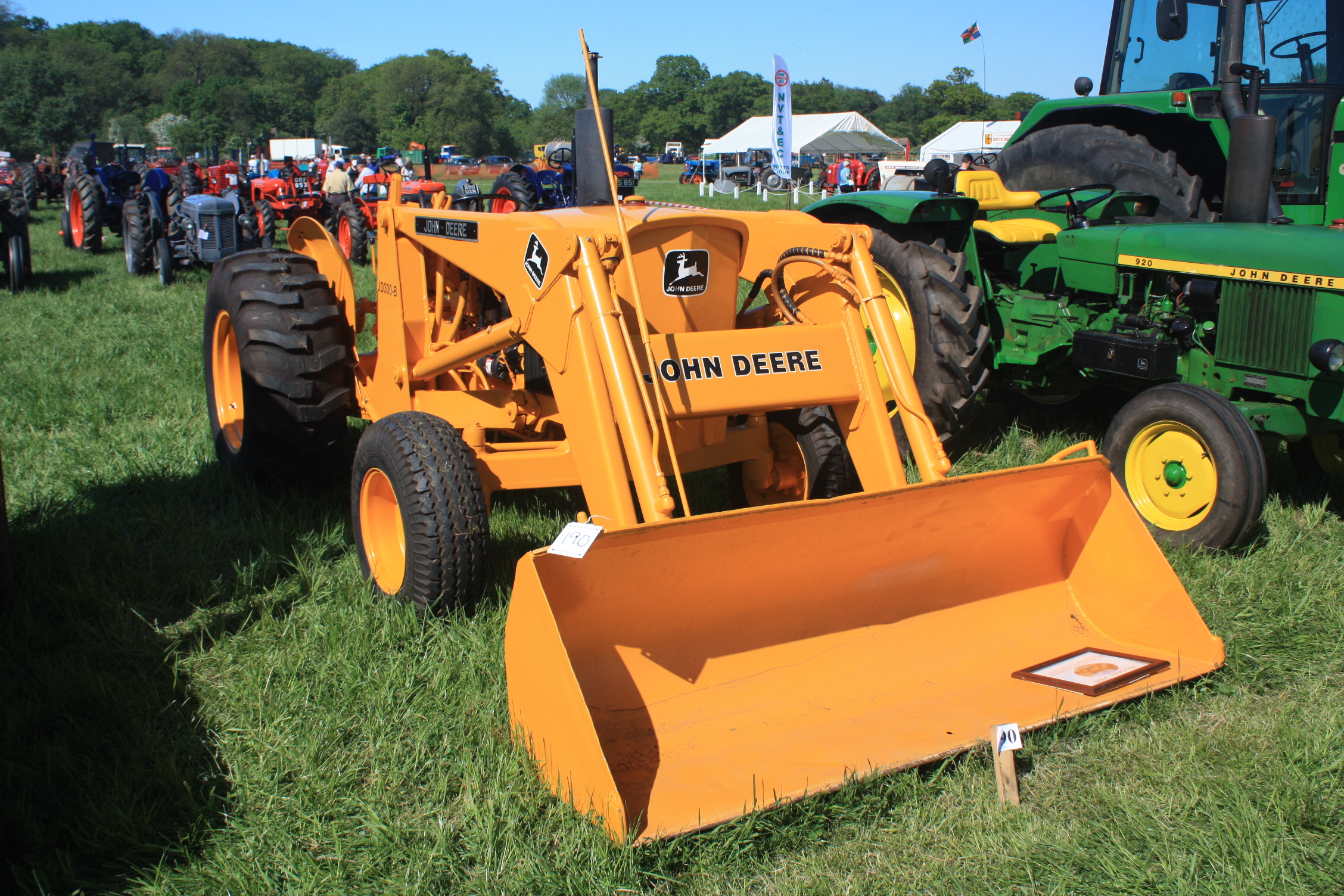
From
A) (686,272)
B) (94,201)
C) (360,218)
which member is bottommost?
(686,272)

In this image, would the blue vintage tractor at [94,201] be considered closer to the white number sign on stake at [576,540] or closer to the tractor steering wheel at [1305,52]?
the tractor steering wheel at [1305,52]

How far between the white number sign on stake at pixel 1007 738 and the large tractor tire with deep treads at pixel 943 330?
2532mm

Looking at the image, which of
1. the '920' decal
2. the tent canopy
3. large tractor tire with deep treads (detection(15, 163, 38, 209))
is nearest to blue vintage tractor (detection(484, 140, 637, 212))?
the '920' decal

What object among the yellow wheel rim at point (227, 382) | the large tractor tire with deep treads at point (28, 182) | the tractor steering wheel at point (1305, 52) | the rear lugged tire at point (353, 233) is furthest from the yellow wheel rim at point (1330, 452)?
the large tractor tire with deep treads at point (28, 182)

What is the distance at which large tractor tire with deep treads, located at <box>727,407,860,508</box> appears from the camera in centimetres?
411

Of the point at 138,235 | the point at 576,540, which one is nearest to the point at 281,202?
the point at 138,235

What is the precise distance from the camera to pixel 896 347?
11.1ft

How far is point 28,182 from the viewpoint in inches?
730

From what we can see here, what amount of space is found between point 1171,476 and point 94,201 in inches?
547

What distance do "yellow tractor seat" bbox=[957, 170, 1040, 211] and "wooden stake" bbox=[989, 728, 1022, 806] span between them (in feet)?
13.8

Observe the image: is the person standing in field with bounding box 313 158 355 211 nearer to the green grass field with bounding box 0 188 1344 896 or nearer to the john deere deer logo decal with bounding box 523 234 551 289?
the green grass field with bounding box 0 188 1344 896

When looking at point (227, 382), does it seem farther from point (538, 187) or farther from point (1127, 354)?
point (538, 187)

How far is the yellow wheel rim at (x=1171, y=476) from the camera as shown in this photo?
4.15m

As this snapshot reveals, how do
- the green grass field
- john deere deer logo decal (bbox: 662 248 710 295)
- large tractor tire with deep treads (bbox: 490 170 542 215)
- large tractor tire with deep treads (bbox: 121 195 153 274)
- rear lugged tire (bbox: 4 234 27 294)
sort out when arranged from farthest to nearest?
large tractor tire with deep treads (bbox: 490 170 542 215) → large tractor tire with deep treads (bbox: 121 195 153 274) → rear lugged tire (bbox: 4 234 27 294) → john deere deer logo decal (bbox: 662 248 710 295) → the green grass field
